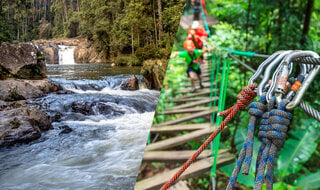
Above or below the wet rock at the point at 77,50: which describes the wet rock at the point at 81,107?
below

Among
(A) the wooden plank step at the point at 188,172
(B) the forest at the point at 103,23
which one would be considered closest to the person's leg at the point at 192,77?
(A) the wooden plank step at the point at 188,172

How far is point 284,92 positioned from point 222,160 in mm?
571

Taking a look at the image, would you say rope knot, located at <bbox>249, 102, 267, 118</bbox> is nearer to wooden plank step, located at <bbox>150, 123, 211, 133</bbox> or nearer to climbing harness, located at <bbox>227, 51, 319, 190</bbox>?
climbing harness, located at <bbox>227, 51, 319, 190</bbox>

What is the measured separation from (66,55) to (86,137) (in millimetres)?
408

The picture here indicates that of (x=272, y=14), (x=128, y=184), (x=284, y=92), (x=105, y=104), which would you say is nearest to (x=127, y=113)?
(x=105, y=104)

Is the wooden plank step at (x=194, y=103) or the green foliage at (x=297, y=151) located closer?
the green foliage at (x=297, y=151)

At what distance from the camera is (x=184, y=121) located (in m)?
0.82

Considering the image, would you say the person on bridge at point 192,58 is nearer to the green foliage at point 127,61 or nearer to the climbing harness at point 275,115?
the climbing harness at point 275,115

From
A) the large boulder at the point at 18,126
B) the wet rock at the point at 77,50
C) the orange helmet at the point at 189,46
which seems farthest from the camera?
the wet rock at the point at 77,50

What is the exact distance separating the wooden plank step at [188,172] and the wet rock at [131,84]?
2.71 ft

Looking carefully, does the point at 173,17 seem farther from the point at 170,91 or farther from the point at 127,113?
the point at 170,91

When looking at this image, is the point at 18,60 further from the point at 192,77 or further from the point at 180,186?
the point at 180,186

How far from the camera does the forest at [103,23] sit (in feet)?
3.85

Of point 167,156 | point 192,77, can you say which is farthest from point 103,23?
point 167,156
